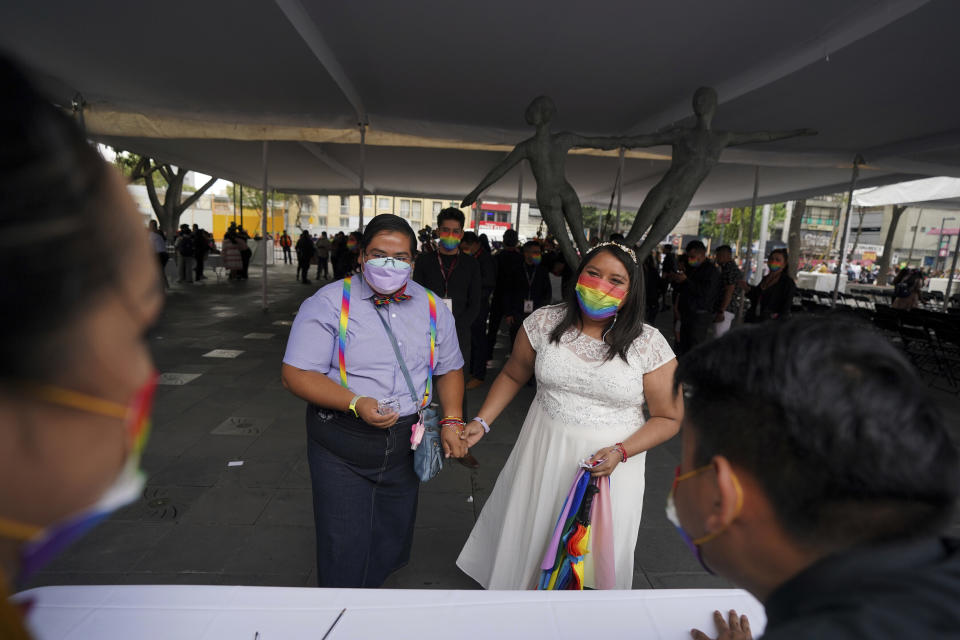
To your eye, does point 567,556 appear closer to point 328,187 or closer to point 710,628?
point 710,628

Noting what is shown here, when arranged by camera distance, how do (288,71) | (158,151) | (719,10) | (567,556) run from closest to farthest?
(567,556) < (719,10) < (288,71) < (158,151)

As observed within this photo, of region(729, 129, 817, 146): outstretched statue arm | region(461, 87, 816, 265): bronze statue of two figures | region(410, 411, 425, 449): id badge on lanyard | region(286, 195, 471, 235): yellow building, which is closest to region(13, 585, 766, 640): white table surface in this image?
region(410, 411, 425, 449): id badge on lanyard

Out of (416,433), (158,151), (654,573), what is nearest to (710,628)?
(416,433)

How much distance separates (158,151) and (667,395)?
1371 centimetres

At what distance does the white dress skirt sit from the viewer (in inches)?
83.3

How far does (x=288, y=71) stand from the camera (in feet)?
19.8

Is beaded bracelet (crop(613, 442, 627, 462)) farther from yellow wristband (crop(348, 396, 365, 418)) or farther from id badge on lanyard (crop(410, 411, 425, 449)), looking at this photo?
yellow wristband (crop(348, 396, 365, 418))

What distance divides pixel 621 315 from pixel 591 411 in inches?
17.6

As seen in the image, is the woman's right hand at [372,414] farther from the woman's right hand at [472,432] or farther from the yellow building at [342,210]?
the yellow building at [342,210]

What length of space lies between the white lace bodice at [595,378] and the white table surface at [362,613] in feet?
2.85

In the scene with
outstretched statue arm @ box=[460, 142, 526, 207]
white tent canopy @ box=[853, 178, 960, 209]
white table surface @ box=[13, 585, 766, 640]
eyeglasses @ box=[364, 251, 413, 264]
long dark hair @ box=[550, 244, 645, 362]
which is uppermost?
white tent canopy @ box=[853, 178, 960, 209]

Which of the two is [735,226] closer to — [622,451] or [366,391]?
[622,451]

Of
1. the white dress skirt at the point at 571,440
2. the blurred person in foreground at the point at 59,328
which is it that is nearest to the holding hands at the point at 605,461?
the white dress skirt at the point at 571,440

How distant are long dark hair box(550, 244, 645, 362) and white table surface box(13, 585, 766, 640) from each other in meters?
1.03
